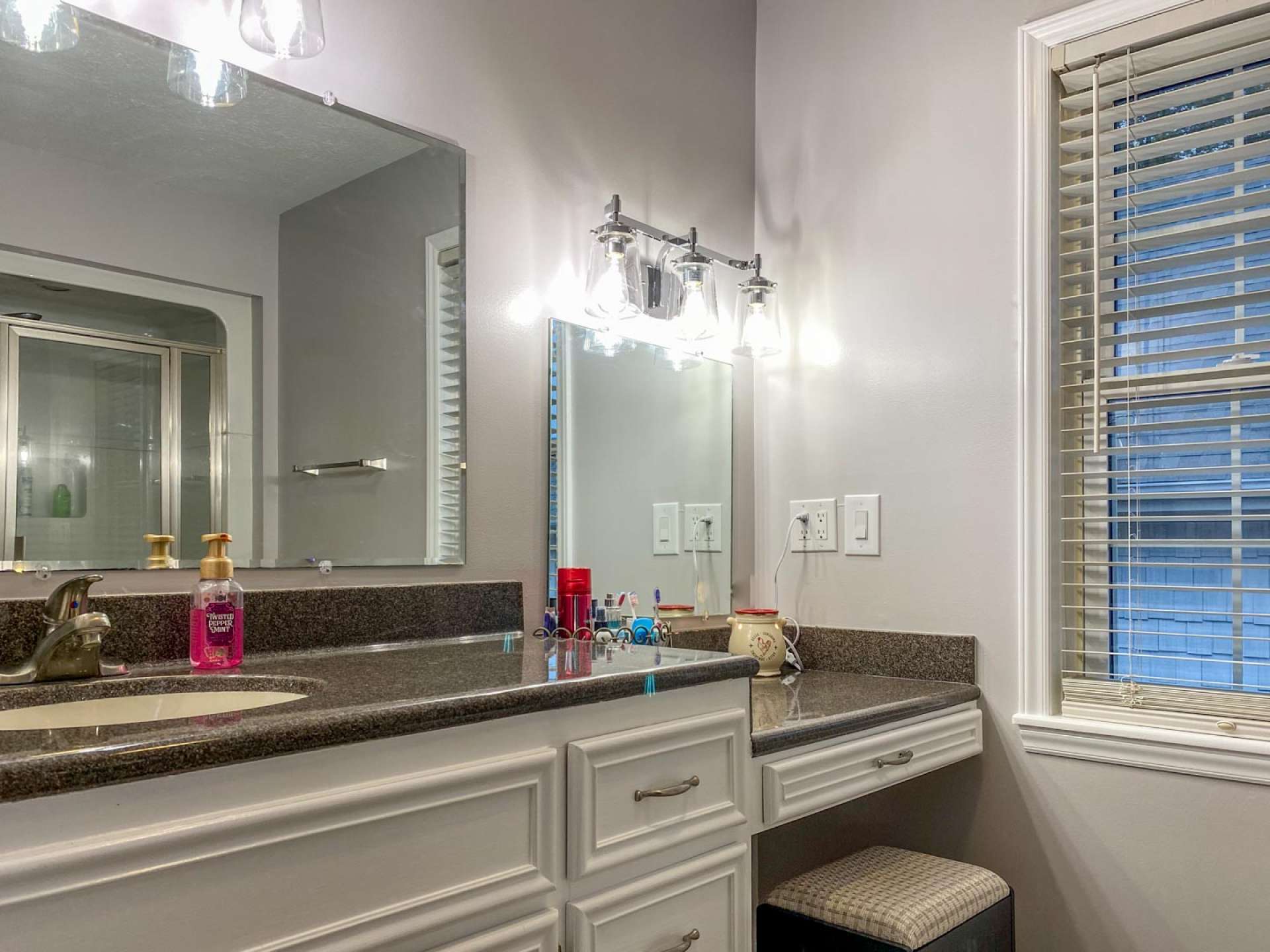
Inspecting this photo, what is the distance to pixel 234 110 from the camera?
1438 mm

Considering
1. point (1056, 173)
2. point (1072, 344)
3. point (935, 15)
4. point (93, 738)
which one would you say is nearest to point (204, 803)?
point (93, 738)

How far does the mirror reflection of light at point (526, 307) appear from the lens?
180 cm

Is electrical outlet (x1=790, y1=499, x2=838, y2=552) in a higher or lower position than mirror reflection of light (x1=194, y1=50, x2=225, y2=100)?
lower

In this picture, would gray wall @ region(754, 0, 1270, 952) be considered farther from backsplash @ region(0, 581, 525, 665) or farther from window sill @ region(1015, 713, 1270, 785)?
backsplash @ region(0, 581, 525, 665)

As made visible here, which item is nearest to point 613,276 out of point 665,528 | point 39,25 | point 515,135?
point 515,135

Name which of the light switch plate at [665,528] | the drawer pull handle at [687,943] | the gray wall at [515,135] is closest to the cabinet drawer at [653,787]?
the drawer pull handle at [687,943]

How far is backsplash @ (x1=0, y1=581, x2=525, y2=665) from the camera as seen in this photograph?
3.98 feet

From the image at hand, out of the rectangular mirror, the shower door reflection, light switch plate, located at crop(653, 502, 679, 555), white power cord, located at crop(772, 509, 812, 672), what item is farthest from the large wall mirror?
white power cord, located at crop(772, 509, 812, 672)

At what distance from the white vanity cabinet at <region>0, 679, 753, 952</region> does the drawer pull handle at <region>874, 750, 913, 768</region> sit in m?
0.37

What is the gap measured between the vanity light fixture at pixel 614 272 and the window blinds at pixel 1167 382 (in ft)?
2.71

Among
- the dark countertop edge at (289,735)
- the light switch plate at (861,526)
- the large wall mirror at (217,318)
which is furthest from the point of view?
the light switch plate at (861,526)

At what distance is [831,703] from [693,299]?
0.86m

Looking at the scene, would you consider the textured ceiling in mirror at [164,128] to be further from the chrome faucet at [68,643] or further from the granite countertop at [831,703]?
the granite countertop at [831,703]

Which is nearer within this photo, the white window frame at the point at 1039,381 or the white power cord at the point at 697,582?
the white window frame at the point at 1039,381
